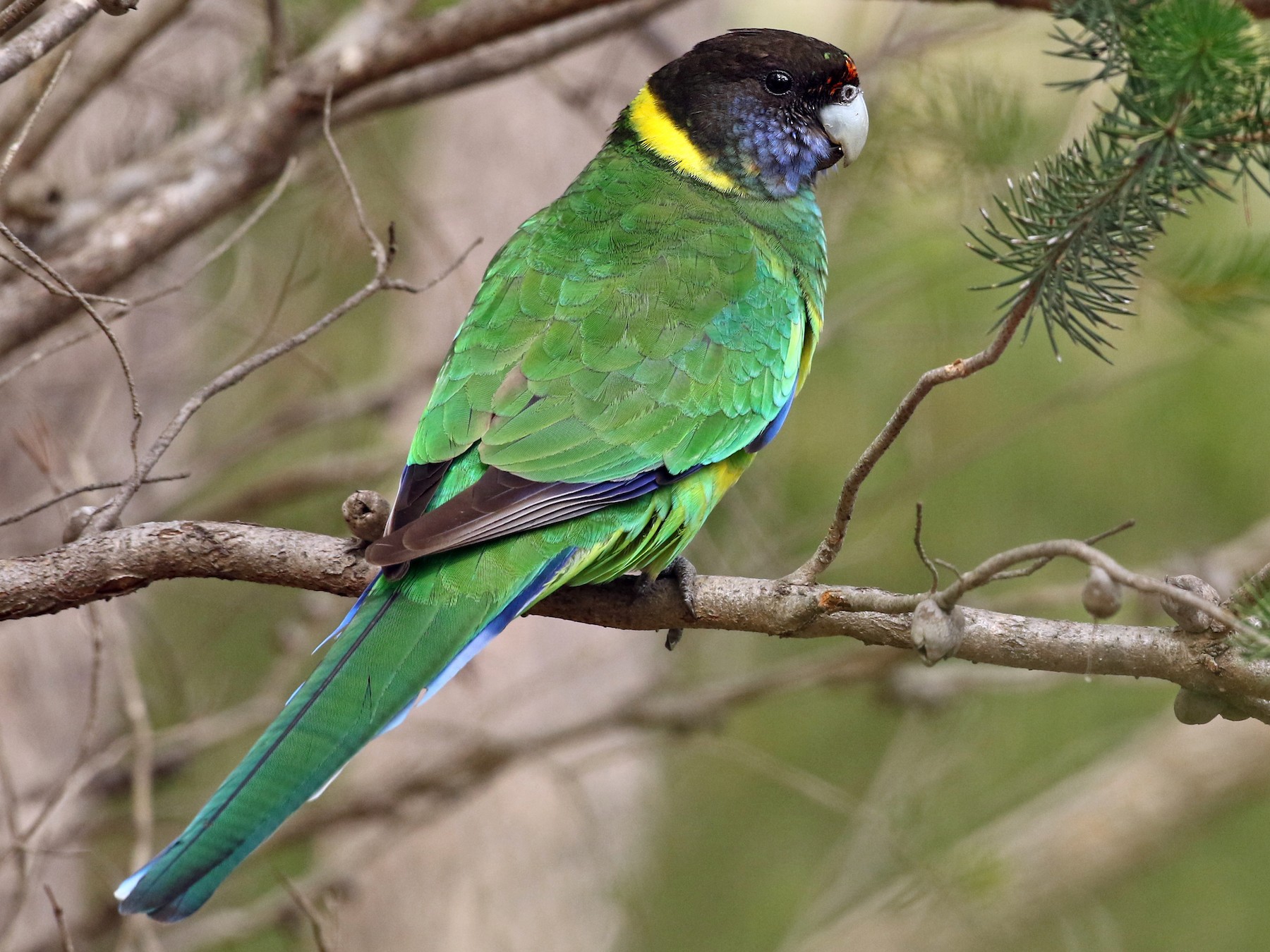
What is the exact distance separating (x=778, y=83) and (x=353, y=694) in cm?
212

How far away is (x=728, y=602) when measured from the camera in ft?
7.61

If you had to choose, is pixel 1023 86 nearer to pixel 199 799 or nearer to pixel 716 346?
pixel 716 346

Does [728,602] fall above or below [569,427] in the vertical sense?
below

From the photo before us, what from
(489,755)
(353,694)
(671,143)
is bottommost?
(489,755)

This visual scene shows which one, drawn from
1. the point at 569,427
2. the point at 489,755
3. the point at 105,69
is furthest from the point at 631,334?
the point at 489,755

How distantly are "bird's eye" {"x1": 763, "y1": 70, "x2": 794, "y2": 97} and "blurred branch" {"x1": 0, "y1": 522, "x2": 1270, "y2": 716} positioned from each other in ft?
5.25

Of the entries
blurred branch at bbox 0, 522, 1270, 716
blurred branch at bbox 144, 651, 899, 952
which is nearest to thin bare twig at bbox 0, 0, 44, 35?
blurred branch at bbox 0, 522, 1270, 716

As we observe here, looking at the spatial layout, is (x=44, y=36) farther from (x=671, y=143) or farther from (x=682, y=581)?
(x=671, y=143)

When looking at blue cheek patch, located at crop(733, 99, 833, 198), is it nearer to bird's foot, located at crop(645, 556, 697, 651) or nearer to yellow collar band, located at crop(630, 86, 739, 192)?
yellow collar band, located at crop(630, 86, 739, 192)

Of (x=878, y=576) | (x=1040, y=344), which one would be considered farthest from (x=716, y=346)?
(x=1040, y=344)

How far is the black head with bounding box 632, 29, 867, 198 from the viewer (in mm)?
3404

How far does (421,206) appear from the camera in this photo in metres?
4.46

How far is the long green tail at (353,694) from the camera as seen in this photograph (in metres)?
1.96

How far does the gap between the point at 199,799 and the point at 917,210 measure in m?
3.39
